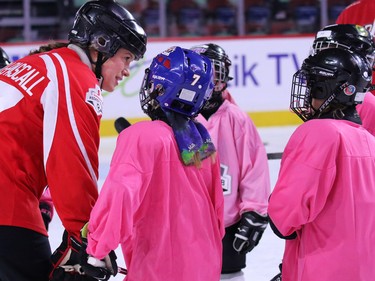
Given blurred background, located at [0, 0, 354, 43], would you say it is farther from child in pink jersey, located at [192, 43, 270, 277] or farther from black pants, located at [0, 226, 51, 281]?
black pants, located at [0, 226, 51, 281]

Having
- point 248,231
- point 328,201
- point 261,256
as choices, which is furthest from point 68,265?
point 261,256

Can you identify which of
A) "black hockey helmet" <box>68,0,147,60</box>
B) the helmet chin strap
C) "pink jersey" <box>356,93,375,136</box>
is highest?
"black hockey helmet" <box>68,0,147,60</box>

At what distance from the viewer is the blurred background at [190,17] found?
7035 mm

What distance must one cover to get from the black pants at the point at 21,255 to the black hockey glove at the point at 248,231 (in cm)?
106

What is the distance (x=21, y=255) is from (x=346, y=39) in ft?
4.09

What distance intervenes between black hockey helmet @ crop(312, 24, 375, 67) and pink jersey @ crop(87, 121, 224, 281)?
79cm

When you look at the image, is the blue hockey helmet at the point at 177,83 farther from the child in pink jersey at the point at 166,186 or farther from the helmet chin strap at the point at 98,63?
the helmet chin strap at the point at 98,63

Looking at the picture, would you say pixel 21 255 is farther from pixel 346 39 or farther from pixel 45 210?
pixel 346 39

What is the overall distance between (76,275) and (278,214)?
51 cm

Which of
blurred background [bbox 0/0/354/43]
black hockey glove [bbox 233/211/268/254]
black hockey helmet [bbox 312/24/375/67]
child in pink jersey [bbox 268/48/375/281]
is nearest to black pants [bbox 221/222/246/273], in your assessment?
black hockey glove [bbox 233/211/268/254]

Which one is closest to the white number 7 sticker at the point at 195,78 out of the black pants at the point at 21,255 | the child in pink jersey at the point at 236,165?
the black pants at the point at 21,255

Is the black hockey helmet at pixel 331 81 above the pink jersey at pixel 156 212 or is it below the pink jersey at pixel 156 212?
above

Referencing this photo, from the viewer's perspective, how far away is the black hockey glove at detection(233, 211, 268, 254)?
9.41 feet

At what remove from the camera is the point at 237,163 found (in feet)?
9.83
